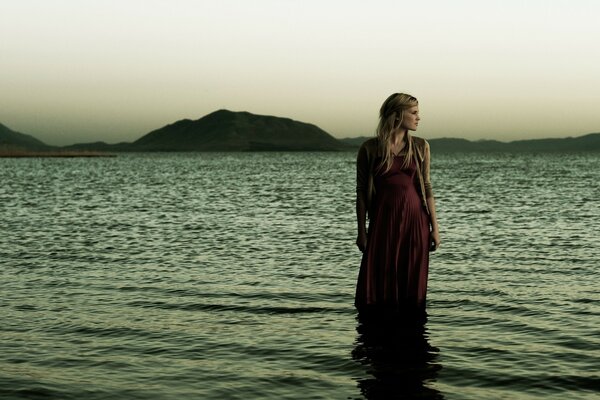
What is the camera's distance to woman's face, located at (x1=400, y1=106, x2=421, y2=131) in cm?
834

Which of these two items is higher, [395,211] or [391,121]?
[391,121]

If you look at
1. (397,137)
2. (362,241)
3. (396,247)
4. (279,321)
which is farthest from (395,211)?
(279,321)

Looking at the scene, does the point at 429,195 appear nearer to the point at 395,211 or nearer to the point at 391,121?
the point at 395,211

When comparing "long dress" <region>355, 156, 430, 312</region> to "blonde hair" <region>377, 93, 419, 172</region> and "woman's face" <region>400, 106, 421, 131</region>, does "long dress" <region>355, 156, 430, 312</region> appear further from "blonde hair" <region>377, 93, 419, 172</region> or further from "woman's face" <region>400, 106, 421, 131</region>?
"woman's face" <region>400, 106, 421, 131</region>

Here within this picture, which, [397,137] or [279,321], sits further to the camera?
[279,321]

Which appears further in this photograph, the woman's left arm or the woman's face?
the woman's left arm

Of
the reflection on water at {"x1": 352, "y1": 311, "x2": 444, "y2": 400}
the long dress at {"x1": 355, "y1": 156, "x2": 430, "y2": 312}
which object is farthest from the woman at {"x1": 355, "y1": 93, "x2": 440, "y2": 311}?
the reflection on water at {"x1": 352, "y1": 311, "x2": 444, "y2": 400}

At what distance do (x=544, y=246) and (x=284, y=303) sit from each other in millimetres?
9802

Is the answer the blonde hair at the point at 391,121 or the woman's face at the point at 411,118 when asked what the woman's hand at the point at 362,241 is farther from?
the woman's face at the point at 411,118

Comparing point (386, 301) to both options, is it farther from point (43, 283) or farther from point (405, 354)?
point (43, 283)

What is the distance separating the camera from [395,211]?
878 centimetres

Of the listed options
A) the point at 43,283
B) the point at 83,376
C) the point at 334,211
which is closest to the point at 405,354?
the point at 83,376

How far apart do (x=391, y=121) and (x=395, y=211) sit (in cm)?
100

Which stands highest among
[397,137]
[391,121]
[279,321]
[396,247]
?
[391,121]
